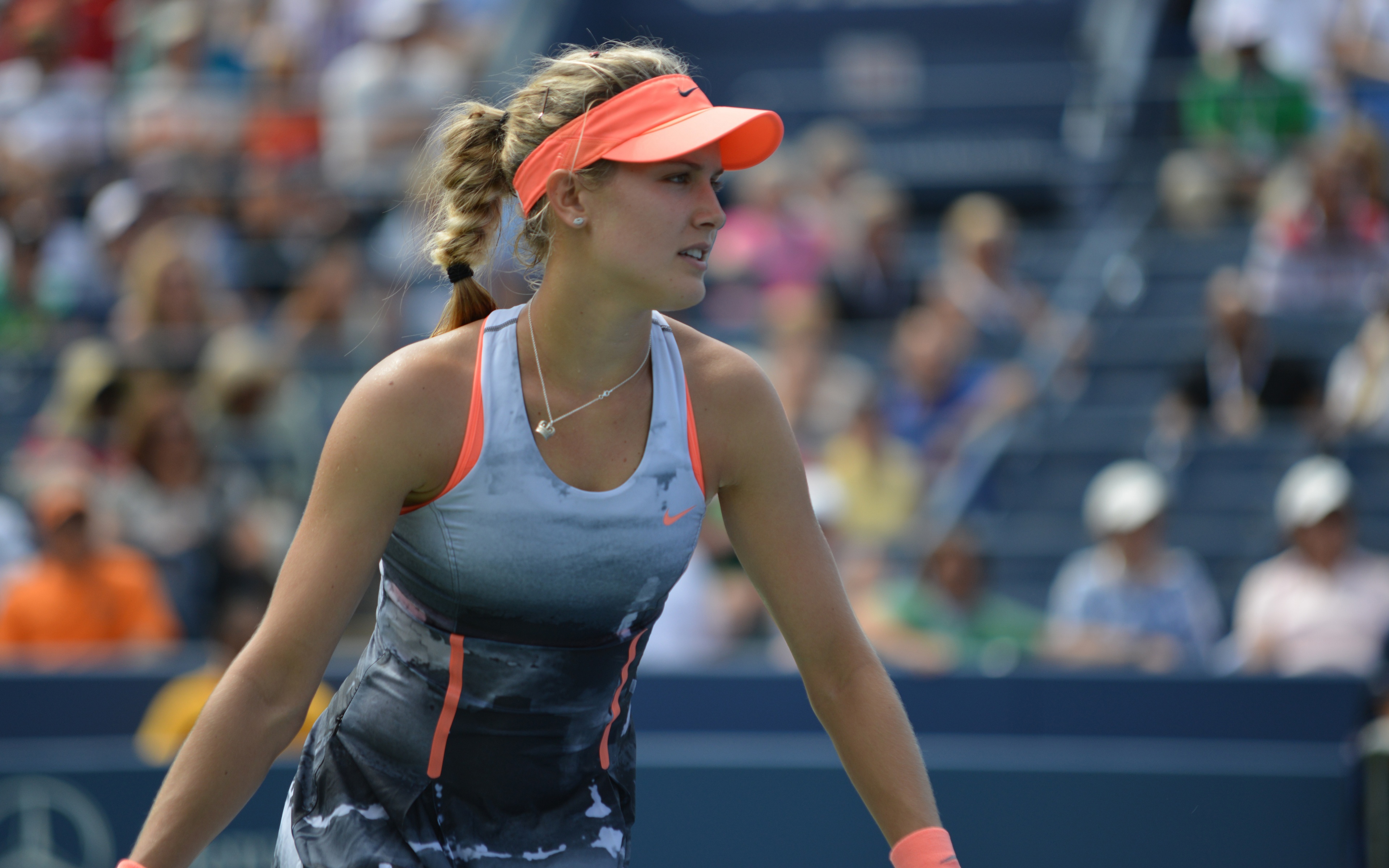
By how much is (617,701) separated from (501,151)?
86 cm

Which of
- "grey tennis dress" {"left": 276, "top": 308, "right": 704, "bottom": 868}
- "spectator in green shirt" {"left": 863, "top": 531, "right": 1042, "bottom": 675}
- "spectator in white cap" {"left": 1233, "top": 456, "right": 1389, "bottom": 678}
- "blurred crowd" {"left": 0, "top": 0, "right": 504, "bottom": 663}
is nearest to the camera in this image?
"grey tennis dress" {"left": 276, "top": 308, "right": 704, "bottom": 868}

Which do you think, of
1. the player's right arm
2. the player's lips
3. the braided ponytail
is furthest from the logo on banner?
the player's lips

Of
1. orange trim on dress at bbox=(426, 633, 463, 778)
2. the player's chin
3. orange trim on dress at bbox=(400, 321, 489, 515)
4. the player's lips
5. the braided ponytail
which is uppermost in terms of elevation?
the braided ponytail

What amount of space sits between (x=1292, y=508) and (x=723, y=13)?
Result: 20.2 ft

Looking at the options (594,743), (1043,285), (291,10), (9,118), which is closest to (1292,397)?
(1043,285)

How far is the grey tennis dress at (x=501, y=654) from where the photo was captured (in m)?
2.19

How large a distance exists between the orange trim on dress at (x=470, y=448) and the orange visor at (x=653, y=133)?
0.30m

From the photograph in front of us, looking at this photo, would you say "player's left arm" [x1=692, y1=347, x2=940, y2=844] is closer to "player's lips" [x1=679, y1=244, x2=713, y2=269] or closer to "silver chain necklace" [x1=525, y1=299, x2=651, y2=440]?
"silver chain necklace" [x1=525, y1=299, x2=651, y2=440]

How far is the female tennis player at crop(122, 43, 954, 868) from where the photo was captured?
213 cm

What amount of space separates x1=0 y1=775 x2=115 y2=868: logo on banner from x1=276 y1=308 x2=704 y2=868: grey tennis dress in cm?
328

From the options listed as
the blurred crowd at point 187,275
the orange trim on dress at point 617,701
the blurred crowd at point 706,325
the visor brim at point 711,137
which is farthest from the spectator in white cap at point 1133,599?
the visor brim at point 711,137

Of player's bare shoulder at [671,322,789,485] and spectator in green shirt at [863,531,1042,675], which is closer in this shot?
player's bare shoulder at [671,322,789,485]

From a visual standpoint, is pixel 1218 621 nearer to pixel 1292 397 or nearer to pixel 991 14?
pixel 1292 397

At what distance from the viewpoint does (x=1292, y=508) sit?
6.00m
